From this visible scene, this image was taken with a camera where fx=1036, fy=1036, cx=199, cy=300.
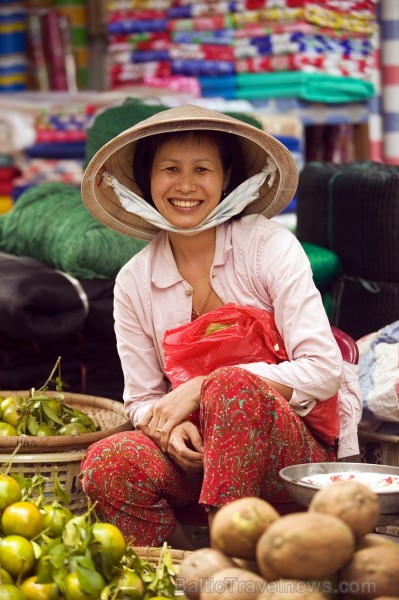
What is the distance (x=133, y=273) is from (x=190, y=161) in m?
0.31

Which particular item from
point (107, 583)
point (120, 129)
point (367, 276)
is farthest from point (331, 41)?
point (107, 583)

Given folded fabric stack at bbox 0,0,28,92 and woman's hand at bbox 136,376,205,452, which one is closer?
woman's hand at bbox 136,376,205,452

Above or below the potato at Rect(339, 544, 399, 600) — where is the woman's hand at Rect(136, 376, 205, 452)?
below

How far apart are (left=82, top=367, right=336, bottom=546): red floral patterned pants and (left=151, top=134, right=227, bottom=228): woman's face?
0.49 meters

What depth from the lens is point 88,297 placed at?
10.9 ft

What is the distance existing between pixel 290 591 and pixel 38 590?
1.61 feet

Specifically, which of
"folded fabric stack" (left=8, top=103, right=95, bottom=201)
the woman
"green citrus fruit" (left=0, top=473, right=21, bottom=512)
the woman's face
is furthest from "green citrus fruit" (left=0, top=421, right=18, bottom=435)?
"folded fabric stack" (left=8, top=103, right=95, bottom=201)

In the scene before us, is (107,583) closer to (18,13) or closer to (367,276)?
(367,276)

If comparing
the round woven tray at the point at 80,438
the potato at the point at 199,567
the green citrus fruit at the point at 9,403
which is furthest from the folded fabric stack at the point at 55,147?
the potato at the point at 199,567

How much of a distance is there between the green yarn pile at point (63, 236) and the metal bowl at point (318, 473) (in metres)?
1.58

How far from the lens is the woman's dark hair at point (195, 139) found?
245 cm

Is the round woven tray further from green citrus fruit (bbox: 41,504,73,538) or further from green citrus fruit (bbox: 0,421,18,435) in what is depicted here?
green citrus fruit (bbox: 41,504,73,538)

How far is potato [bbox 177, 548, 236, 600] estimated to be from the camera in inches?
61.1

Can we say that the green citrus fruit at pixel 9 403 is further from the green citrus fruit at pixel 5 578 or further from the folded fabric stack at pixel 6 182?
the folded fabric stack at pixel 6 182
